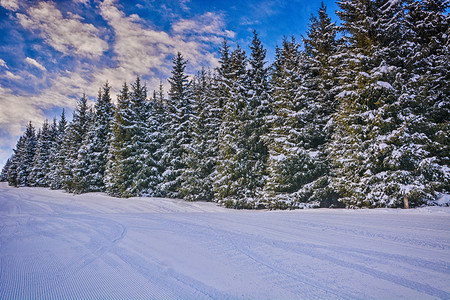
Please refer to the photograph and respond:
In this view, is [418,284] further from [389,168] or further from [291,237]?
[389,168]

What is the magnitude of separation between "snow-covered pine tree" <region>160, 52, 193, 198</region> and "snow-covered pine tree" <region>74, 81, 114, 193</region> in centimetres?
892

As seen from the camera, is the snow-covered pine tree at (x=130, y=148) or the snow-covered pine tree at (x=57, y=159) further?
the snow-covered pine tree at (x=57, y=159)

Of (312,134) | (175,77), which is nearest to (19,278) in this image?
(312,134)

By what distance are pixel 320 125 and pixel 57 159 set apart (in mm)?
37992

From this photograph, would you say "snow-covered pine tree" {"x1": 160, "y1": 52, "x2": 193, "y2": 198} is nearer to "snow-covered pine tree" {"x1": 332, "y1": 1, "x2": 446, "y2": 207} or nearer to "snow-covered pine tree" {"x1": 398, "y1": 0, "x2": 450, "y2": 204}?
"snow-covered pine tree" {"x1": 332, "y1": 1, "x2": 446, "y2": 207}

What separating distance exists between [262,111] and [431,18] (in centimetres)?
980

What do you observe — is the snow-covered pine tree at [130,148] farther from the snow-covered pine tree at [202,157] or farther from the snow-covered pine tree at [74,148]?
the snow-covered pine tree at [74,148]

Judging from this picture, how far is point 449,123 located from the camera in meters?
9.22

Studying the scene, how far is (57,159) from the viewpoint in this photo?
34812mm

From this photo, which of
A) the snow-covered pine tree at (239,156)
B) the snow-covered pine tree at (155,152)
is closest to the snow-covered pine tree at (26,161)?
the snow-covered pine tree at (155,152)

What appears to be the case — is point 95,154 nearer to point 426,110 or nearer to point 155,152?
point 155,152

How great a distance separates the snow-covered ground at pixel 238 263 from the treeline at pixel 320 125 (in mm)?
4372

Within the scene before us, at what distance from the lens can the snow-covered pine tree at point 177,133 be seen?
1916cm

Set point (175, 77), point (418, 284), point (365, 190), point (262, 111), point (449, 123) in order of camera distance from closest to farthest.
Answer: point (418, 284), point (449, 123), point (365, 190), point (262, 111), point (175, 77)
